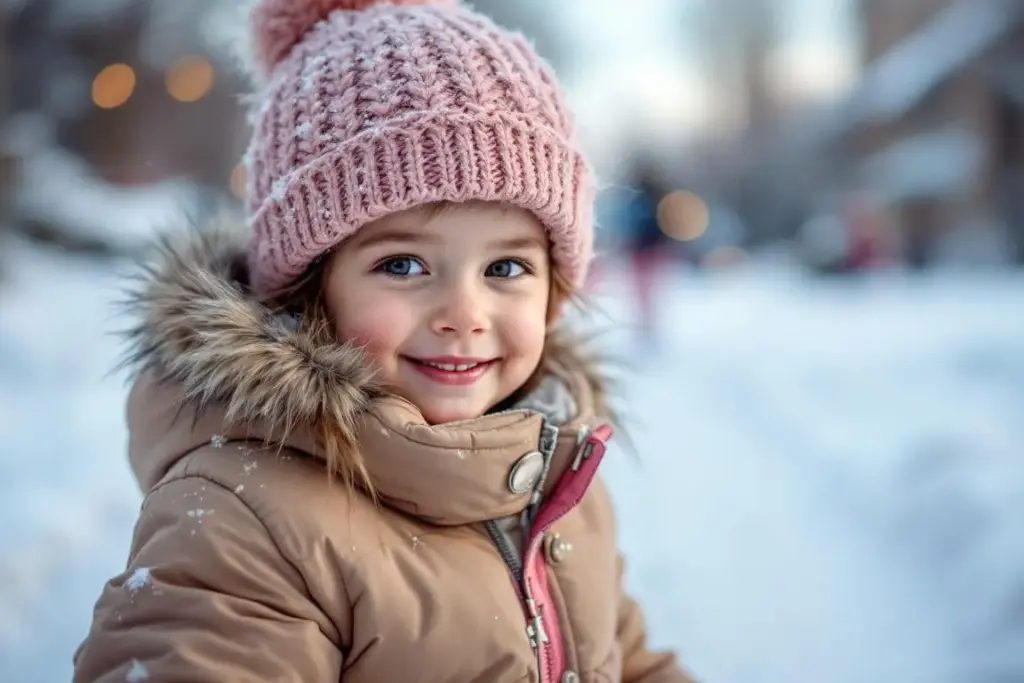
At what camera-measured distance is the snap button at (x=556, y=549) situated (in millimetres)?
1430

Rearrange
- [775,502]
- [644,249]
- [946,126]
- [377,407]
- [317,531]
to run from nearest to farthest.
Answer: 1. [317,531]
2. [377,407]
3. [775,502]
4. [644,249]
5. [946,126]

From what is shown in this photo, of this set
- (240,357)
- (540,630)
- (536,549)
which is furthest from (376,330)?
(540,630)

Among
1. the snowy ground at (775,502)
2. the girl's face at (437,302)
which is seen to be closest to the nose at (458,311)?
the girl's face at (437,302)

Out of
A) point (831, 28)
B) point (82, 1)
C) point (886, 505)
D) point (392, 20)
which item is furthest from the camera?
point (831, 28)

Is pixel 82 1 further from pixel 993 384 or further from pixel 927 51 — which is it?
pixel 927 51

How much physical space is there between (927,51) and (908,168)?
2.13 metres

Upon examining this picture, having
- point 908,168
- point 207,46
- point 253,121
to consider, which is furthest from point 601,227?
point 908,168

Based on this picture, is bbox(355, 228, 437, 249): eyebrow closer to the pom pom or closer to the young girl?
the young girl

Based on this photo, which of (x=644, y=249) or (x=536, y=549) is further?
(x=644, y=249)

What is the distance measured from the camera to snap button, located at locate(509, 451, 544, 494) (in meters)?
1.35

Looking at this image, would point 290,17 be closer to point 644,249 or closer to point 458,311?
point 458,311

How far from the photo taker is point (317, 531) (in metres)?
1.21

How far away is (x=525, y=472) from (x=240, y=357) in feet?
1.62

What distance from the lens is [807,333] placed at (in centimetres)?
774
